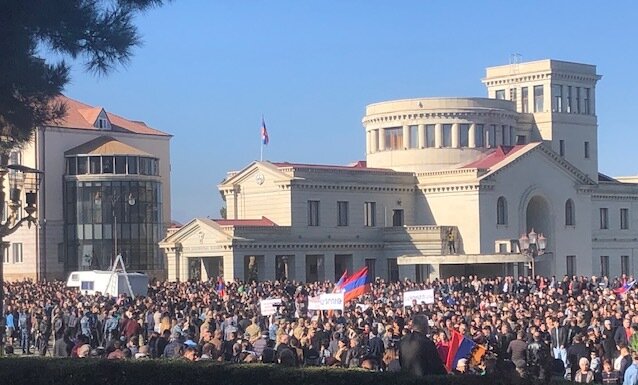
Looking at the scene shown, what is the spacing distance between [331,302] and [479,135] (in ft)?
149

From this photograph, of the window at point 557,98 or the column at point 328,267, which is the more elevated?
the window at point 557,98

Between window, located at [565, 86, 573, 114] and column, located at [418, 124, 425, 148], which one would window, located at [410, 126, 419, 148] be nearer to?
column, located at [418, 124, 425, 148]

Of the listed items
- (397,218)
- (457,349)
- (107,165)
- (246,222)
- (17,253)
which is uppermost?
(107,165)

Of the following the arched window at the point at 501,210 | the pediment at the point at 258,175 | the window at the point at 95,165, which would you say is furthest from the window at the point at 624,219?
the window at the point at 95,165

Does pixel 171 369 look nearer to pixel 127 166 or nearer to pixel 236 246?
pixel 236 246

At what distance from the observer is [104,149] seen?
7644 centimetres

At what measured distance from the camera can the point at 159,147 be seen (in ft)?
280

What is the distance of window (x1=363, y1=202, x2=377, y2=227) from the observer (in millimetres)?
68312

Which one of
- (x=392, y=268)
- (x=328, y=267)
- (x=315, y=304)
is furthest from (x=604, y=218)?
(x=315, y=304)

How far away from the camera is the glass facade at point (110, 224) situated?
76.1 meters

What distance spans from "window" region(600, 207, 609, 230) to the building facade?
94.7 ft

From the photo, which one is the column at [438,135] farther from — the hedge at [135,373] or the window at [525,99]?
the hedge at [135,373]

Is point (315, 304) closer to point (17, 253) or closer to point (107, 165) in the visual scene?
point (107, 165)

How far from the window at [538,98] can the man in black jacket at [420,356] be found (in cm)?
6834
